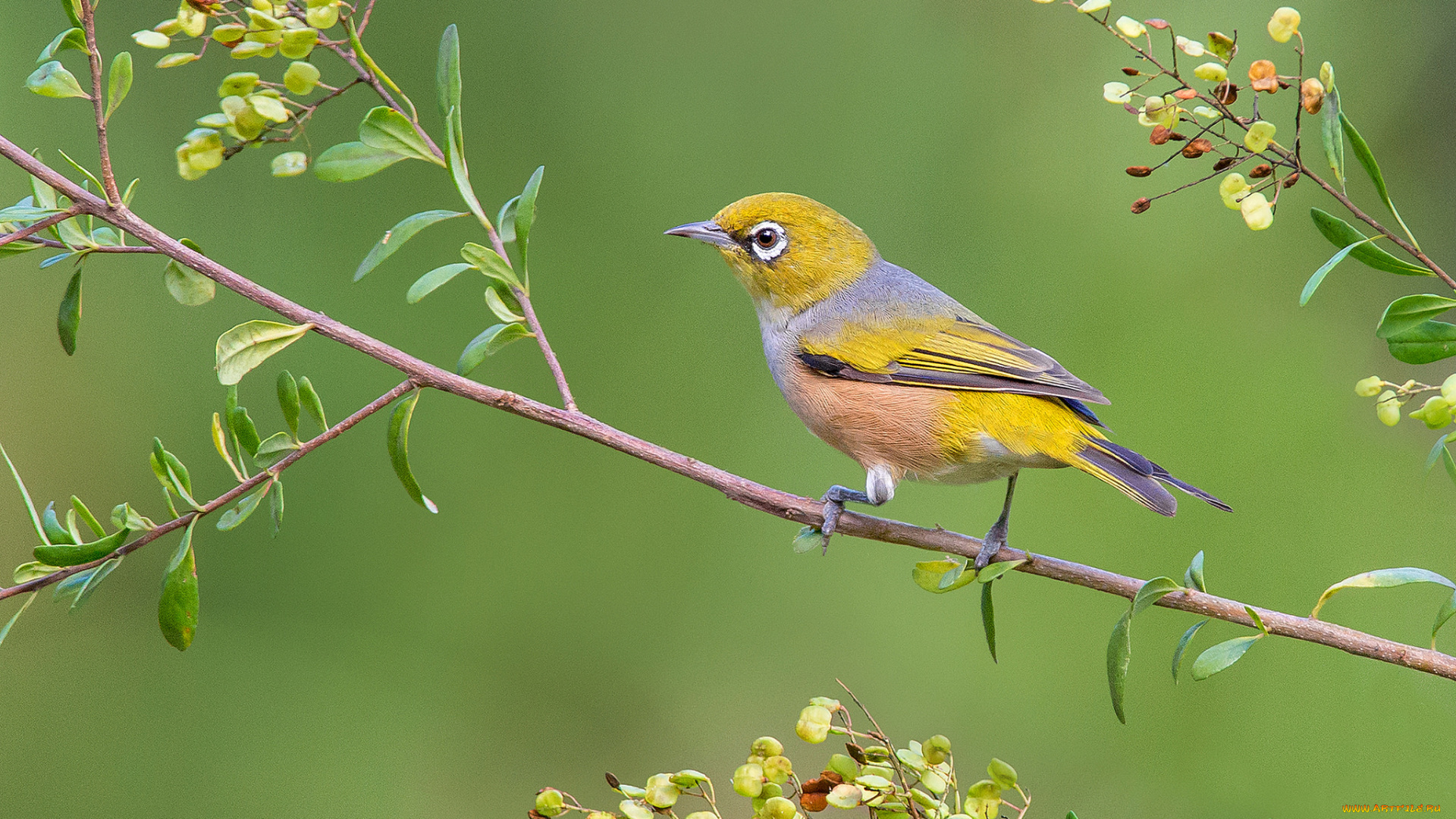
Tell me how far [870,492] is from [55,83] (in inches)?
84.7

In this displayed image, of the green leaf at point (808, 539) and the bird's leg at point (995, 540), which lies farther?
the green leaf at point (808, 539)

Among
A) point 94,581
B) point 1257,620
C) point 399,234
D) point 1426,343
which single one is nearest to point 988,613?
point 1257,620

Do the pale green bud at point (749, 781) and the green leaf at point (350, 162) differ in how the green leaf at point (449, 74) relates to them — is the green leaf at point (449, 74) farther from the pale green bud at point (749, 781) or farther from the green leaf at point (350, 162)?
the pale green bud at point (749, 781)

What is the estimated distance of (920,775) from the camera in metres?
1.94

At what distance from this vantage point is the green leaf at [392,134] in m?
2.12

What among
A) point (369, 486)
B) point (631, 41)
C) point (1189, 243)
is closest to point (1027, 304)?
point (1189, 243)

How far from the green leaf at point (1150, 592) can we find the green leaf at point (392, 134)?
1.46 meters

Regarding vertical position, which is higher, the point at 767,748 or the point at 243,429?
the point at 243,429

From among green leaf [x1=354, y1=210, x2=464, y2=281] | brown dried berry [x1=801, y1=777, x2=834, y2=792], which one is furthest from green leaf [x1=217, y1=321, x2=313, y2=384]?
brown dried berry [x1=801, y1=777, x2=834, y2=792]

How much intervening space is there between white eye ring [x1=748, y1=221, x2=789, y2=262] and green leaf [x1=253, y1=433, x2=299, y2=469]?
185 cm

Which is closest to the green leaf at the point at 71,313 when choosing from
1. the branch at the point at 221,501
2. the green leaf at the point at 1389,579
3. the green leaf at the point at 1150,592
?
the branch at the point at 221,501

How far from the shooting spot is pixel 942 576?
2.18m

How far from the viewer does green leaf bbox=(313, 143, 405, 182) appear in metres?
2.10

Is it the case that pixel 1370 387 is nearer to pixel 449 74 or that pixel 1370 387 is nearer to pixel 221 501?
pixel 449 74
